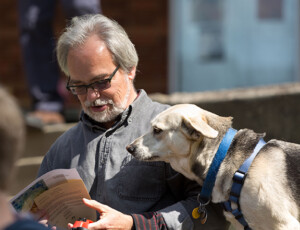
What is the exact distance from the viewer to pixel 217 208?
326 cm

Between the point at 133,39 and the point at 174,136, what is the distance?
195 inches

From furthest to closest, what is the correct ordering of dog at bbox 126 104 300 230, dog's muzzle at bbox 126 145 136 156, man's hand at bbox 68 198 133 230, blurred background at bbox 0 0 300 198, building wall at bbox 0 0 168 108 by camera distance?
blurred background at bbox 0 0 300 198, building wall at bbox 0 0 168 108, dog's muzzle at bbox 126 145 136 156, dog at bbox 126 104 300 230, man's hand at bbox 68 198 133 230

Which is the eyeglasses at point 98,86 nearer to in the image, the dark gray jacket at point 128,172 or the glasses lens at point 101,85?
the glasses lens at point 101,85

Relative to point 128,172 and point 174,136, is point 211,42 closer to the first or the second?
point 174,136

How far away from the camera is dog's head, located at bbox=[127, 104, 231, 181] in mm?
3223

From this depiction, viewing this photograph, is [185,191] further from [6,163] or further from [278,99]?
[278,99]

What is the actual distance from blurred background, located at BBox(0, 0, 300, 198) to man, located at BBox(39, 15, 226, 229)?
14.8ft

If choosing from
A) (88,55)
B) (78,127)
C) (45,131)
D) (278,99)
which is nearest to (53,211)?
(78,127)

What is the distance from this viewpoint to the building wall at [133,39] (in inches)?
313

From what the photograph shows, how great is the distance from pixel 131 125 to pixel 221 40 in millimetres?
5555

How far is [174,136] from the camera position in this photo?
3303 mm

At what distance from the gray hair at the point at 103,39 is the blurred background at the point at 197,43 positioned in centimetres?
443

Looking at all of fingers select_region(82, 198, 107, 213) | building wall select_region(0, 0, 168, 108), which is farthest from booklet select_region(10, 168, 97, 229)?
building wall select_region(0, 0, 168, 108)

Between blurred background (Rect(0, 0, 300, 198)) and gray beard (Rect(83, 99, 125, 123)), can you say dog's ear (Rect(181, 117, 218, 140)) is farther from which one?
blurred background (Rect(0, 0, 300, 198))
